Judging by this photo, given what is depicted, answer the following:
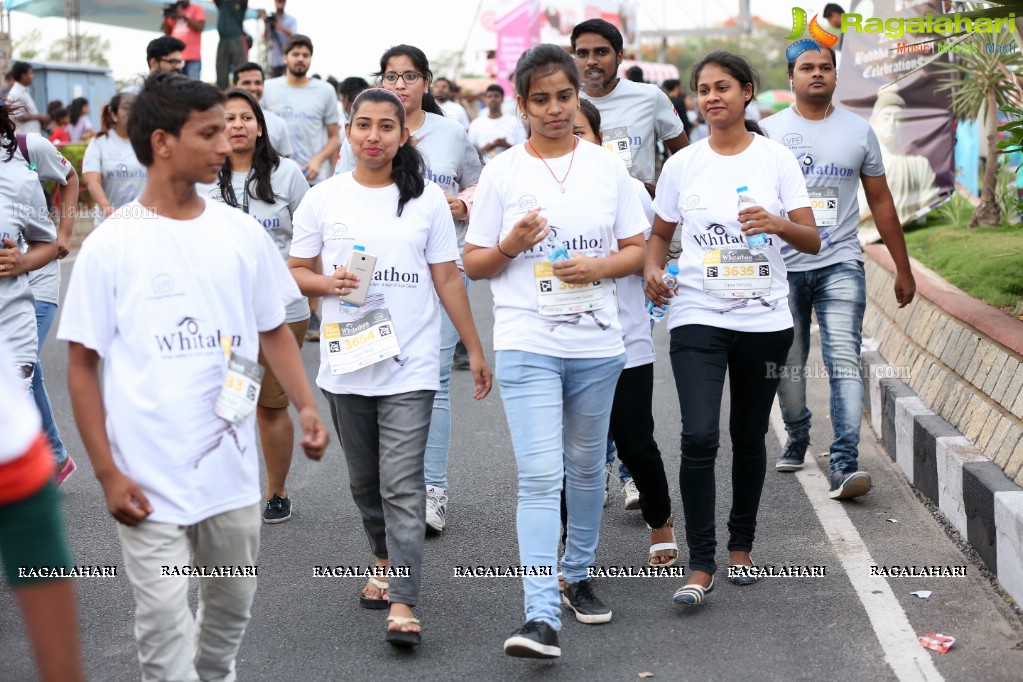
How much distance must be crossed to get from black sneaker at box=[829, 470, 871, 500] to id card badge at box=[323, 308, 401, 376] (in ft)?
8.60

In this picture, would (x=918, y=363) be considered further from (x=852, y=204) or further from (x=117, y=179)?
(x=117, y=179)

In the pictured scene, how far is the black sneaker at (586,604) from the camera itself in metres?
4.91

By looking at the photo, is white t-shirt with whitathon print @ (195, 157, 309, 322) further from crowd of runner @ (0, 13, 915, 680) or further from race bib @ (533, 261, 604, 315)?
race bib @ (533, 261, 604, 315)

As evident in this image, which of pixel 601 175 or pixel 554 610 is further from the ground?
pixel 601 175

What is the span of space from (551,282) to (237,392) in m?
1.33

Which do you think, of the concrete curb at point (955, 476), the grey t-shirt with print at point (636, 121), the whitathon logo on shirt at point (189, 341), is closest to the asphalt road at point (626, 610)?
the concrete curb at point (955, 476)

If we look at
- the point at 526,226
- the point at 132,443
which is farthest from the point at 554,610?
the point at 132,443

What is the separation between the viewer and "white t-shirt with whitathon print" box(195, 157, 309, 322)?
621cm

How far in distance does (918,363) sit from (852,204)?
47.8 inches

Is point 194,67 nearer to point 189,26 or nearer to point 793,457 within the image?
point 189,26

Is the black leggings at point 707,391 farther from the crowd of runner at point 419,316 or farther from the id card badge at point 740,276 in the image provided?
the id card badge at point 740,276

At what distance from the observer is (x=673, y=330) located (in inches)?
206

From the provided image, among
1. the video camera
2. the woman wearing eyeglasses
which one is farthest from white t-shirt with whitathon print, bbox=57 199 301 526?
the video camera

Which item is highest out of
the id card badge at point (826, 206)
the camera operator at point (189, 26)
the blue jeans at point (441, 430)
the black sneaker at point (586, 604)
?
the camera operator at point (189, 26)
